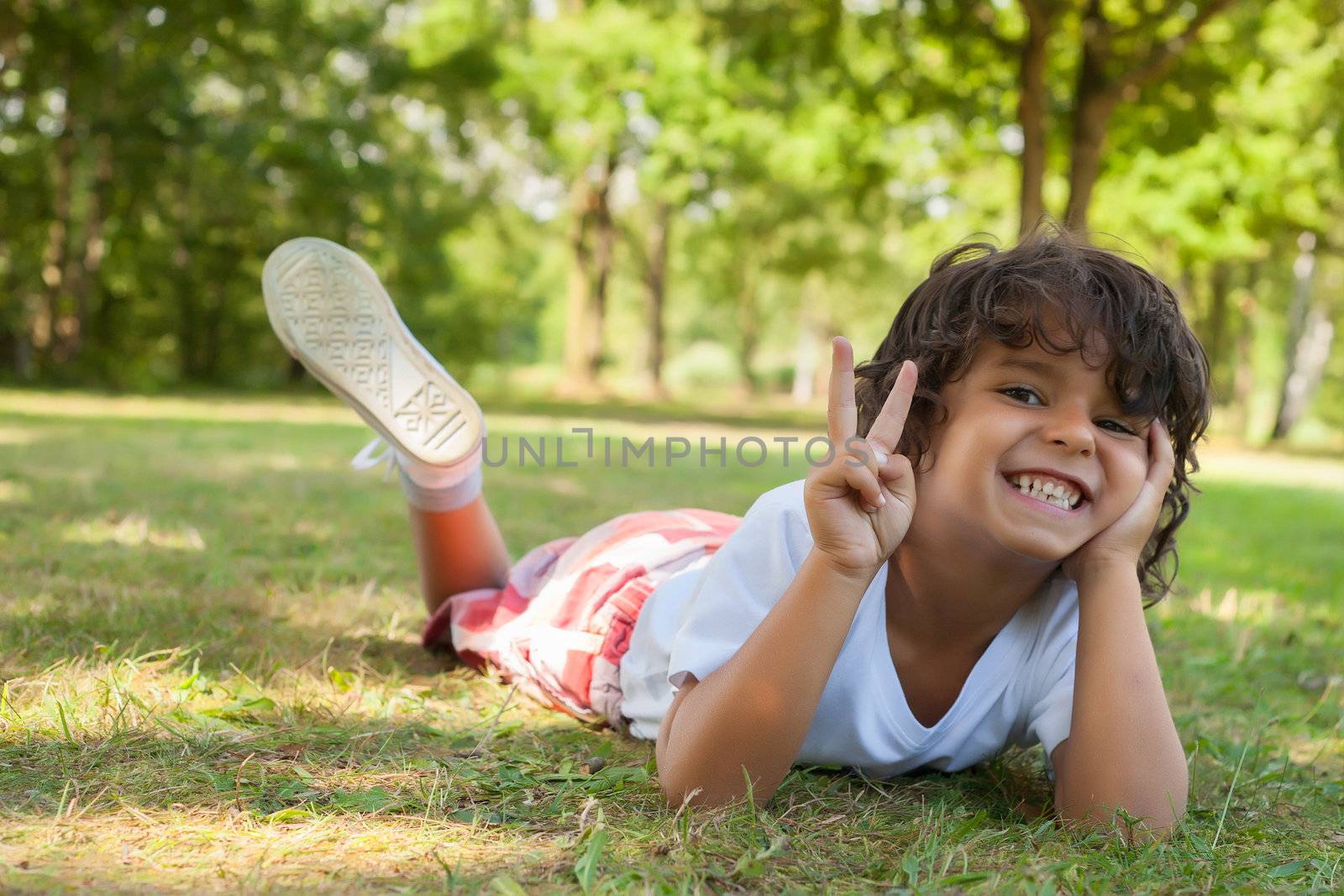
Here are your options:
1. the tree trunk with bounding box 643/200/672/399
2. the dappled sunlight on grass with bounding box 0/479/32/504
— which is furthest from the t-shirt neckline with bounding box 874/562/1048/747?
the tree trunk with bounding box 643/200/672/399

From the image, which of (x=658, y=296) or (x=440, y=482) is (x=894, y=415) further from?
(x=658, y=296)

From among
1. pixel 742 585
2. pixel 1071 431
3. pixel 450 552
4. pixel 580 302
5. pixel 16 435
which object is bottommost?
pixel 16 435

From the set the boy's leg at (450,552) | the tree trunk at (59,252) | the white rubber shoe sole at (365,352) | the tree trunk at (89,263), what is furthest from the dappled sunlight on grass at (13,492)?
the tree trunk at (89,263)

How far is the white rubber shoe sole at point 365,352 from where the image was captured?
10.1 feet

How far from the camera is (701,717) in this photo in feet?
6.11

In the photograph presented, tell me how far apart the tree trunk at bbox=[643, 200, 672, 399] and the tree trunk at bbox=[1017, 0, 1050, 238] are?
13.4 m

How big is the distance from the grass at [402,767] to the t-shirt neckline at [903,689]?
0.13 m

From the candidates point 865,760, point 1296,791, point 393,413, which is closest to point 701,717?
point 865,760

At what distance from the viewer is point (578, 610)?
2730 mm

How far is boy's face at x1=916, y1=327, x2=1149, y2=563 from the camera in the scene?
1912 millimetres

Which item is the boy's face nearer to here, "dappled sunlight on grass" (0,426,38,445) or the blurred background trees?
"dappled sunlight on grass" (0,426,38,445)

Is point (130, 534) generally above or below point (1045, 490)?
below

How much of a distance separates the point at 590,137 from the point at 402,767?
1776cm

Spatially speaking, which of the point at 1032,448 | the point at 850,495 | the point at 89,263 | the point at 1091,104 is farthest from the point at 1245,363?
the point at 850,495
